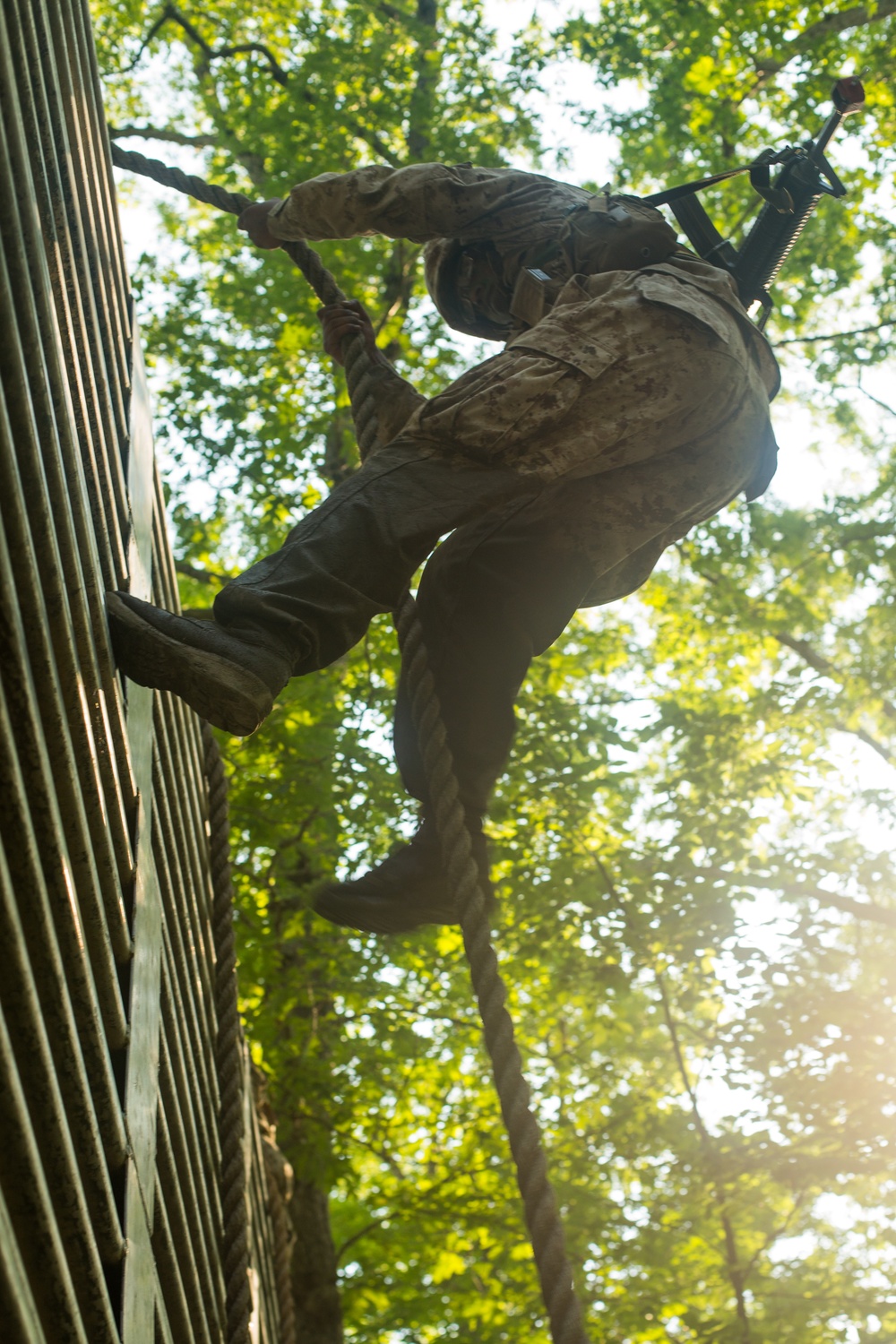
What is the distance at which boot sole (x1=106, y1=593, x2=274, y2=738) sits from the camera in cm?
222

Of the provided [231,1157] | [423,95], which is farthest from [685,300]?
[423,95]

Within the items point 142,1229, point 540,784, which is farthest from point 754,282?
point 540,784

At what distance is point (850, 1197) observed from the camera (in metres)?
11.4

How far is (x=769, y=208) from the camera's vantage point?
12.0 ft

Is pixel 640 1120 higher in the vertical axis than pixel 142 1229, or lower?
higher

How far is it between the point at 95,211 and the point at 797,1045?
7520 millimetres

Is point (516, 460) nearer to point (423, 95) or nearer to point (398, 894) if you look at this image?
point (398, 894)

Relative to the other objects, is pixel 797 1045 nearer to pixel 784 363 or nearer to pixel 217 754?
pixel 217 754

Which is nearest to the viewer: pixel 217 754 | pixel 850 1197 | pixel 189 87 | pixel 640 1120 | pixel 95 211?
pixel 95 211

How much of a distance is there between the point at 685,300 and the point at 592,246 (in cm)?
41

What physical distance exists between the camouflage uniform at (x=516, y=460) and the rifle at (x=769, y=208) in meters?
0.41

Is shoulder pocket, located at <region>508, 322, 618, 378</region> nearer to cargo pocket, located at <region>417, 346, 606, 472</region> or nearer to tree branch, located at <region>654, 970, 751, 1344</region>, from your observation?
cargo pocket, located at <region>417, 346, 606, 472</region>

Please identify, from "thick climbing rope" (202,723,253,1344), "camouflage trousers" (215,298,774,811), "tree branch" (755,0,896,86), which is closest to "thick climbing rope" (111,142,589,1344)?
"camouflage trousers" (215,298,774,811)

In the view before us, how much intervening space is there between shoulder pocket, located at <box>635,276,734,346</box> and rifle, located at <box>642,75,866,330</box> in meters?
0.57
